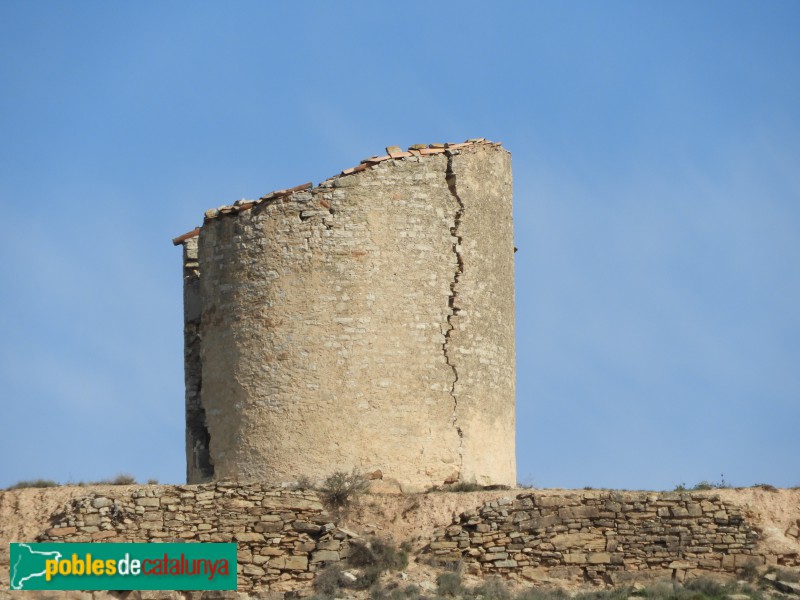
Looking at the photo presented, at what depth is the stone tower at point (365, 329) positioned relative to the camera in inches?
983

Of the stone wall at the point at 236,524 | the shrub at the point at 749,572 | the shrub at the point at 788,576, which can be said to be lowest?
the shrub at the point at 788,576

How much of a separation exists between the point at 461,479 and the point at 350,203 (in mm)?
3918

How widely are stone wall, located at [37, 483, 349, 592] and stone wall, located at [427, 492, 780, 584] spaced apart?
1536mm

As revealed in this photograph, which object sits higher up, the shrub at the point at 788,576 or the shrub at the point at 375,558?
the shrub at the point at 375,558

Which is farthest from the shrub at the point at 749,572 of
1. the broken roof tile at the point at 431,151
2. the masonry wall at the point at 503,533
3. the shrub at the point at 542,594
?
the broken roof tile at the point at 431,151

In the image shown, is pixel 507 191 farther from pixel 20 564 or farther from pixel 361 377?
pixel 20 564

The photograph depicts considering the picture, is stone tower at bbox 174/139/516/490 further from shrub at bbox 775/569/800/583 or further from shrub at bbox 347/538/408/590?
shrub at bbox 775/569/800/583

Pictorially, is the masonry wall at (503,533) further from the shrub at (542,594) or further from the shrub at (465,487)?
the shrub at (465,487)

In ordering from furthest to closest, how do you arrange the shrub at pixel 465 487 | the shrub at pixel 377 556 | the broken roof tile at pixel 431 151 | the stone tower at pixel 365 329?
the broken roof tile at pixel 431 151 → the stone tower at pixel 365 329 → the shrub at pixel 465 487 → the shrub at pixel 377 556

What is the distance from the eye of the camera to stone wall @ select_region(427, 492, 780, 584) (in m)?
23.7

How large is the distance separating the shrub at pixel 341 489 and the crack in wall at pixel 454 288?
1522 mm

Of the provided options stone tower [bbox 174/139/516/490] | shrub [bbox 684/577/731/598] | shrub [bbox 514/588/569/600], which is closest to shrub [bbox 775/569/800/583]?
shrub [bbox 684/577/731/598]

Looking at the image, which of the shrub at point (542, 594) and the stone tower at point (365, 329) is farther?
the stone tower at point (365, 329)

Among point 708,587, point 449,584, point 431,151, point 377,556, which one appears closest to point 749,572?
point 708,587
